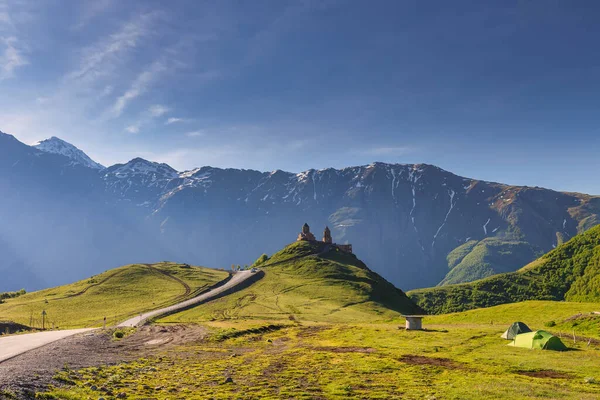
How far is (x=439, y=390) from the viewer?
30125 millimetres

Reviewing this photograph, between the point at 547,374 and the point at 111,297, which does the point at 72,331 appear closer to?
A: the point at 111,297

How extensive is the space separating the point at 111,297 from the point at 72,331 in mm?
63211

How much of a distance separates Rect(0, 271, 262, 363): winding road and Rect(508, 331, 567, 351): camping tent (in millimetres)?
57404

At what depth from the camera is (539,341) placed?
47.7m

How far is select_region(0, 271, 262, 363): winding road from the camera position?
48.5 metres

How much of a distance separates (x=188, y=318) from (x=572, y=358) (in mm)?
86635

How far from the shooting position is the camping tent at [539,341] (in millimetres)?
46625

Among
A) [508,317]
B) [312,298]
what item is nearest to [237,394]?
[508,317]

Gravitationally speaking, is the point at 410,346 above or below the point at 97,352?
below

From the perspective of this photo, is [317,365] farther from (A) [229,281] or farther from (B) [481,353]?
(A) [229,281]

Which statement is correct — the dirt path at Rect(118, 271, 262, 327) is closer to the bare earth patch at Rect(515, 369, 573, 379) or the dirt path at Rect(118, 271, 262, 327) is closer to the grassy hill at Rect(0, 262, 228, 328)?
the grassy hill at Rect(0, 262, 228, 328)

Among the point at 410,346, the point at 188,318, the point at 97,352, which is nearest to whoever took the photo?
the point at 97,352

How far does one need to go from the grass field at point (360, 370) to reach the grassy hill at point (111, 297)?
66.4 m

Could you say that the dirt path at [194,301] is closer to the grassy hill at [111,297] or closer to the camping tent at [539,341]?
the grassy hill at [111,297]
